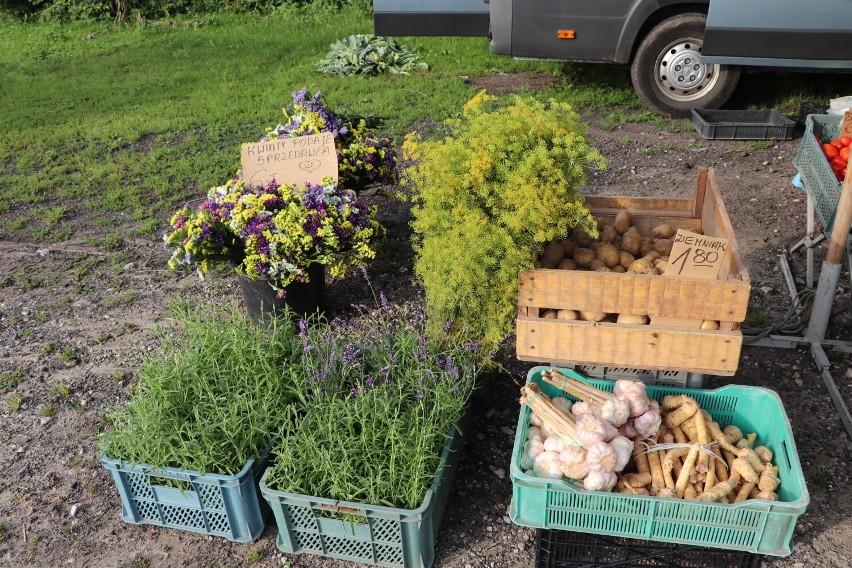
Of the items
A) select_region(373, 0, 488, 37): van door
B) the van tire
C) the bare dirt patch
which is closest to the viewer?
the bare dirt patch

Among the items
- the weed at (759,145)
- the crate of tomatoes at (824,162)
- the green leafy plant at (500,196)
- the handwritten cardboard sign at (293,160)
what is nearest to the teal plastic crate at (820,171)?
the crate of tomatoes at (824,162)

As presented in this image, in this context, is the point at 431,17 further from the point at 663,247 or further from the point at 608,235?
the point at 663,247

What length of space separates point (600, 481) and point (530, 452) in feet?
1.03

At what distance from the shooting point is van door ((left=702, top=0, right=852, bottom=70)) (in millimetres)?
6281

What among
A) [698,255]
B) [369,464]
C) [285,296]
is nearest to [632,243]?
[698,255]

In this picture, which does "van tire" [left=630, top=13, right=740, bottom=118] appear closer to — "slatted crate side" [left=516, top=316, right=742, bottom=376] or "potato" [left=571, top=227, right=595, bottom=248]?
"potato" [left=571, top=227, right=595, bottom=248]

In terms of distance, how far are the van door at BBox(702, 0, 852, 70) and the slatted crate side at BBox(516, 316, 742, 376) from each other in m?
4.50

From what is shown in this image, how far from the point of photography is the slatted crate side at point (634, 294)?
9.63ft

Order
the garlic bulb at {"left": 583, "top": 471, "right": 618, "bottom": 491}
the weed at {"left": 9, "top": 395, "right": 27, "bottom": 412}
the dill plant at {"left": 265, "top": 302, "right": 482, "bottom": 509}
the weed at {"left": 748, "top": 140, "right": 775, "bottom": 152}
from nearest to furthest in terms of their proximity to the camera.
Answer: the garlic bulb at {"left": 583, "top": 471, "right": 618, "bottom": 491}
the dill plant at {"left": 265, "top": 302, "right": 482, "bottom": 509}
the weed at {"left": 9, "top": 395, "right": 27, "bottom": 412}
the weed at {"left": 748, "top": 140, "right": 775, "bottom": 152}

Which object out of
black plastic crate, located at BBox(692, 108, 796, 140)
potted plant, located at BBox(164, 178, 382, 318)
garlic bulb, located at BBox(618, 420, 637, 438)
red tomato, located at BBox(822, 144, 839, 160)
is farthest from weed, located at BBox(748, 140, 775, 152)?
garlic bulb, located at BBox(618, 420, 637, 438)

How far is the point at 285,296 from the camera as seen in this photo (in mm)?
4133

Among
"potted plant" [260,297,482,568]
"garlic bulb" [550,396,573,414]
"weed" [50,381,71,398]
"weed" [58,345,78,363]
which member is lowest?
"weed" [50,381,71,398]

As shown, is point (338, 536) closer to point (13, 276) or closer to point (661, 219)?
point (661, 219)

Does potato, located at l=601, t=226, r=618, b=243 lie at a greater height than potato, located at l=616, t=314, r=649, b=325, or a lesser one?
greater
